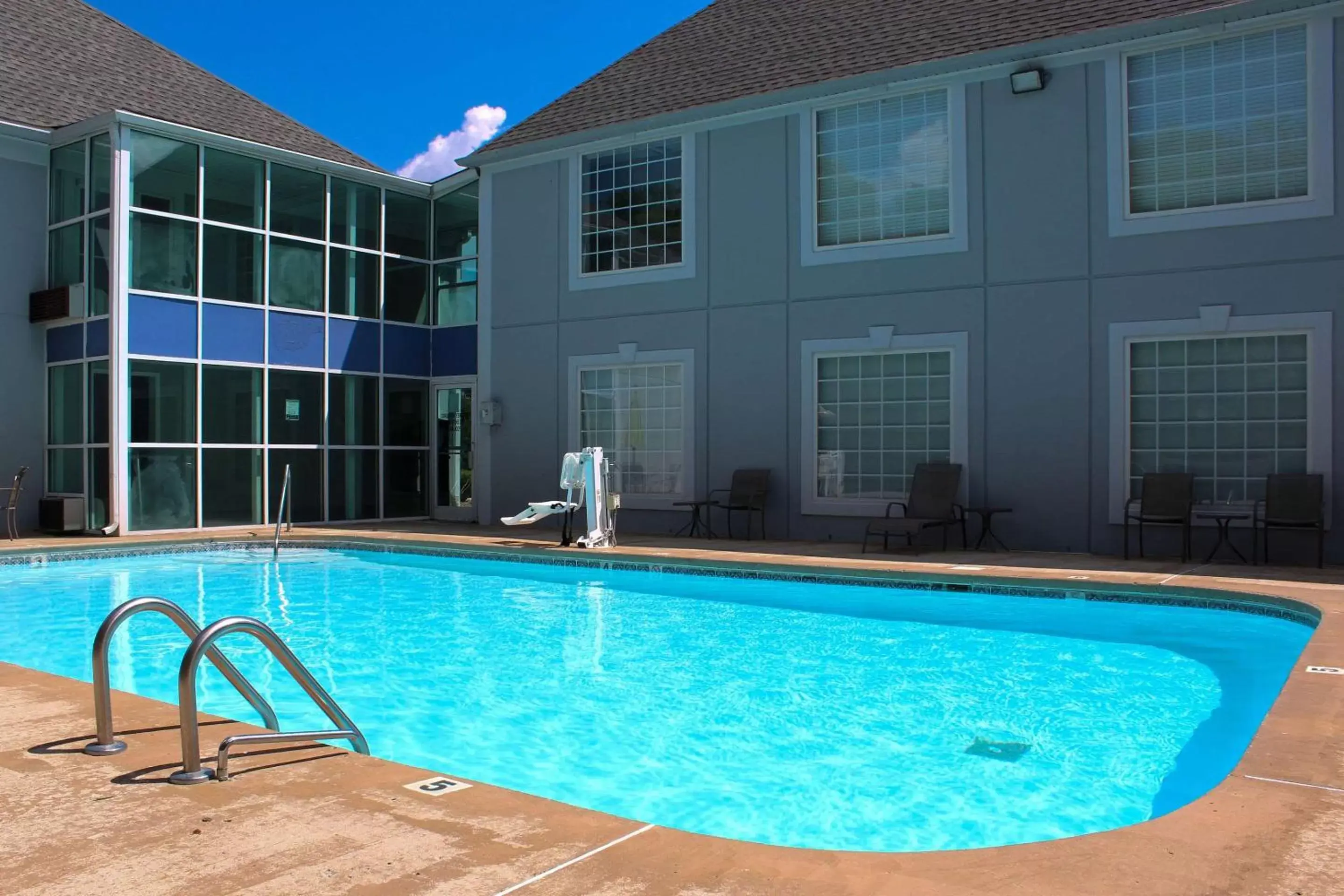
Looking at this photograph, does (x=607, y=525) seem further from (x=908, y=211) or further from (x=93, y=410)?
(x=93, y=410)

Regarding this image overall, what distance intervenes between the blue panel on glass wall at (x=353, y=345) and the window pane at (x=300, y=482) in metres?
1.34

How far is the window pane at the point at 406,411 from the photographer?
16.1 m

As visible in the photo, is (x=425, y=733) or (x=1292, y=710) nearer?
(x=1292, y=710)

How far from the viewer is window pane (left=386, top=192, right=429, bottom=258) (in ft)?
53.3

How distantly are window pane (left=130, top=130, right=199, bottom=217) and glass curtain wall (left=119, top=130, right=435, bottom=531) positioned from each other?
0.02 m

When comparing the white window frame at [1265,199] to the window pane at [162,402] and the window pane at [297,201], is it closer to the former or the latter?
the window pane at [297,201]

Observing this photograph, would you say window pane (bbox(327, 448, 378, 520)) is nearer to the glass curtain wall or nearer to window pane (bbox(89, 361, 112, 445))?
the glass curtain wall

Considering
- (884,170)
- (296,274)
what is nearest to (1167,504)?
(884,170)

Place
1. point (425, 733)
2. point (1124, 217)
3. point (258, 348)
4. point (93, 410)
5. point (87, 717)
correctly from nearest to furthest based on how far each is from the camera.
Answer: point (87, 717)
point (425, 733)
point (1124, 217)
point (93, 410)
point (258, 348)

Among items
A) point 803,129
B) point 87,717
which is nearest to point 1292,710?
point 87,717

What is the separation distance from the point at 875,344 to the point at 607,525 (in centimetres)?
358

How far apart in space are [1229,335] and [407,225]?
447 inches

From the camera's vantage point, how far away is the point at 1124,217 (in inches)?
426

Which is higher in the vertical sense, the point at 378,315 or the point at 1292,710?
the point at 378,315
